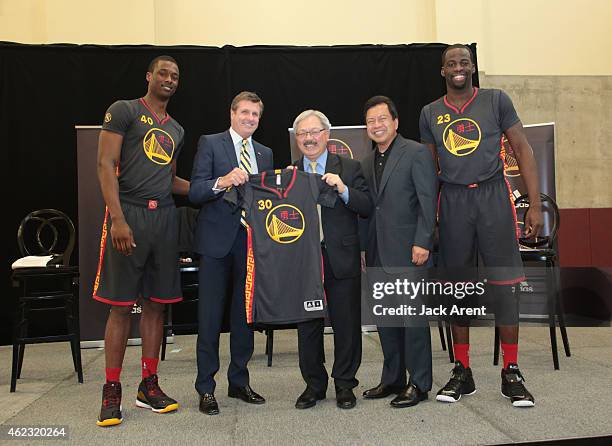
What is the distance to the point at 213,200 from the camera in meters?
2.84

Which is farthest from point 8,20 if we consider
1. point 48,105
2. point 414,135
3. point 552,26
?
point 552,26

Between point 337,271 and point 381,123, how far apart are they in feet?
2.50

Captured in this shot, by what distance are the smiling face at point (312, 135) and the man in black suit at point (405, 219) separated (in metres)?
0.29

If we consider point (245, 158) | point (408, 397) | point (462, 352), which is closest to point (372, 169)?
point (245, 158)

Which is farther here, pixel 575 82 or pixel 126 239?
pixel 575 82

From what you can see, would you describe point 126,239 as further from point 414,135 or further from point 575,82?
point 575,82

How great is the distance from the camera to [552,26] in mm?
6660

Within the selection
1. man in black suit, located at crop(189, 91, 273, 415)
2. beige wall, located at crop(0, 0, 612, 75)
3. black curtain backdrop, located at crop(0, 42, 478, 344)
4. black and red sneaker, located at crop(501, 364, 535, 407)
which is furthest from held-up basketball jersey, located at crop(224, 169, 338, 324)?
beige wall, located at crop(0, 0, 612, 75)

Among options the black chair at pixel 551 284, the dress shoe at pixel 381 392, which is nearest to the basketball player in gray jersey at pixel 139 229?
the dress shoe at pixel 381 392

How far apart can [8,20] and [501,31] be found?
5.18m

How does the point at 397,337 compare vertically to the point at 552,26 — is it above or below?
below

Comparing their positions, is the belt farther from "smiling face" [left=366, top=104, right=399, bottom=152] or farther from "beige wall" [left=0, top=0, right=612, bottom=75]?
"beige wall" [left=0, top=0, right=612, bottom=75]

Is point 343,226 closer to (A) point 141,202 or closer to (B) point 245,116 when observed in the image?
(B) point 245,116

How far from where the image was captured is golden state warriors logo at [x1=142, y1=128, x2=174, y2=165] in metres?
2.85
